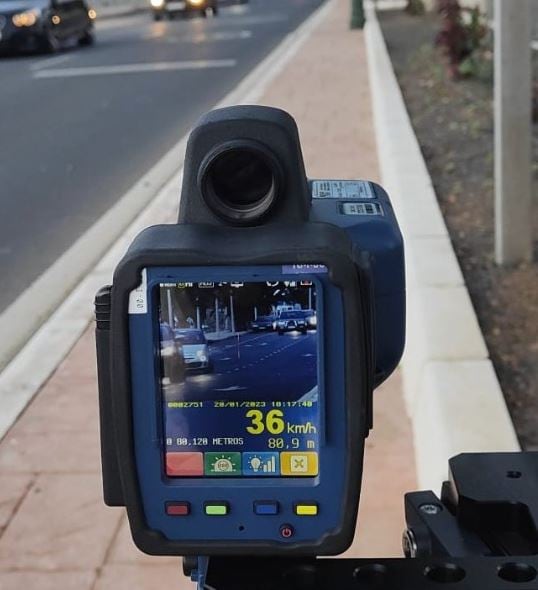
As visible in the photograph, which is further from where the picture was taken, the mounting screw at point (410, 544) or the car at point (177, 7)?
the car at point (177, 7)

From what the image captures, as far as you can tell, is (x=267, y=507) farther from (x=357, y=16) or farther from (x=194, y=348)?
(x=357, y=16)

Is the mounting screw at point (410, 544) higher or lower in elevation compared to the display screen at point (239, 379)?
lower

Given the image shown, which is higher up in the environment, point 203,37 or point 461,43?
point 461,43

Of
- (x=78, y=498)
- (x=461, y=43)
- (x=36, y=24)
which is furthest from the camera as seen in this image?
(x=36, y=24)

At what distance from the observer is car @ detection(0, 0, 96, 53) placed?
21.0 meters

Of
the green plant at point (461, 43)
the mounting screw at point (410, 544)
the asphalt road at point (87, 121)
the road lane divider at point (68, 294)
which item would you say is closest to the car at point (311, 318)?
the mounting screw at point (410, 544)

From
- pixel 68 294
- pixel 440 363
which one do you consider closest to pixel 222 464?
pixel 440 363

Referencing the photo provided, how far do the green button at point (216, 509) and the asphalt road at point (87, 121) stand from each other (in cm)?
483

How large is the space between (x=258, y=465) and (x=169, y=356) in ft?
0.61

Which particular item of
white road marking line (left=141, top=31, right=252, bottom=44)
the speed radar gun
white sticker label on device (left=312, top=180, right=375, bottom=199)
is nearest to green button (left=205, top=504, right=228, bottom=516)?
the speed radar gun

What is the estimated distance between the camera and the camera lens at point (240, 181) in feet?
4.50

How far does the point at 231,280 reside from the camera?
4.31 ft

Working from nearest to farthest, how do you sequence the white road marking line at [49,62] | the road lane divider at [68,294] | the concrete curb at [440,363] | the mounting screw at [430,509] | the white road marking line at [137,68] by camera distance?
1. the mounting screw at [430,509]
2. the concrete curb at [440,363]
3. the road lane divider at [68,294]
4. the white road marking line at [137,68]
5. the white road marking line at [49,62]

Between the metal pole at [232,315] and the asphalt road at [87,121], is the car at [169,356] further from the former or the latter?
the asphalt road at [87,121]
